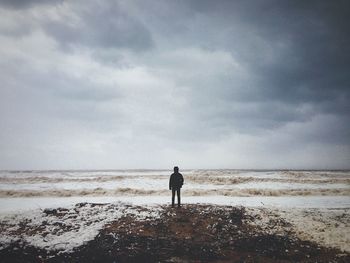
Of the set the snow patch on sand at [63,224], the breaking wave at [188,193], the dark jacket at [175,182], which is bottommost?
the breaking wave at [188,193]

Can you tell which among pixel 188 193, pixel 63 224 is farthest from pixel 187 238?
pixel 188 193

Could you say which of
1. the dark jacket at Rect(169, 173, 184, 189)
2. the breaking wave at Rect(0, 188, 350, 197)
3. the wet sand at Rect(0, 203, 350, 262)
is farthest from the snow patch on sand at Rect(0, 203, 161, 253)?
the breaking wave at Rect(0, 188, 350, 197)

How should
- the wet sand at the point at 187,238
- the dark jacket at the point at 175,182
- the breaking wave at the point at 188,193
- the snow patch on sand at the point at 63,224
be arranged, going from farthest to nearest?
1. the breaking wave at the point at 188,193
2. the dark jacket at the point at 175,182
3. the snow patch on sand at the point at 63,224
4. the wet sand at the point at 187,238

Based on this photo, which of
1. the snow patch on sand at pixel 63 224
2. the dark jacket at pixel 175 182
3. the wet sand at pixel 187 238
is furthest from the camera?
the dark jacket at pixel 175 182

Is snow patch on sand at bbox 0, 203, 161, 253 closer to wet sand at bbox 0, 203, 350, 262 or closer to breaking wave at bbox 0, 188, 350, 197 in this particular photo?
wet sand at bbox 0, 203, 350, 262

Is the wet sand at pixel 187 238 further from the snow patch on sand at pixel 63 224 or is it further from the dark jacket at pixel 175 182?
the dark jacket at pixel 175 182

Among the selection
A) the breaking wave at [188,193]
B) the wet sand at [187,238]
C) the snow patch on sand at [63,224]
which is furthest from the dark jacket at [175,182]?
the breaking wave at [188,193]

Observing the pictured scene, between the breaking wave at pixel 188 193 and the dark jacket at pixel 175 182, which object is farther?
the breaking wave at pixel 188 193

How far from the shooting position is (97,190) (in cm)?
3011

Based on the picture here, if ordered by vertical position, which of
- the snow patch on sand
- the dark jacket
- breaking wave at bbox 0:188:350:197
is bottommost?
breaking wave at bbox 0:188:350:197

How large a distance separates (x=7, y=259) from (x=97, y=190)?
20550mm

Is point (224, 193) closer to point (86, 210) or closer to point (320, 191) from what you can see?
point (320, 191)

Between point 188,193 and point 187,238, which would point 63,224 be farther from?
point 188,193

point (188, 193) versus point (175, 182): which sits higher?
point (175, 182)
